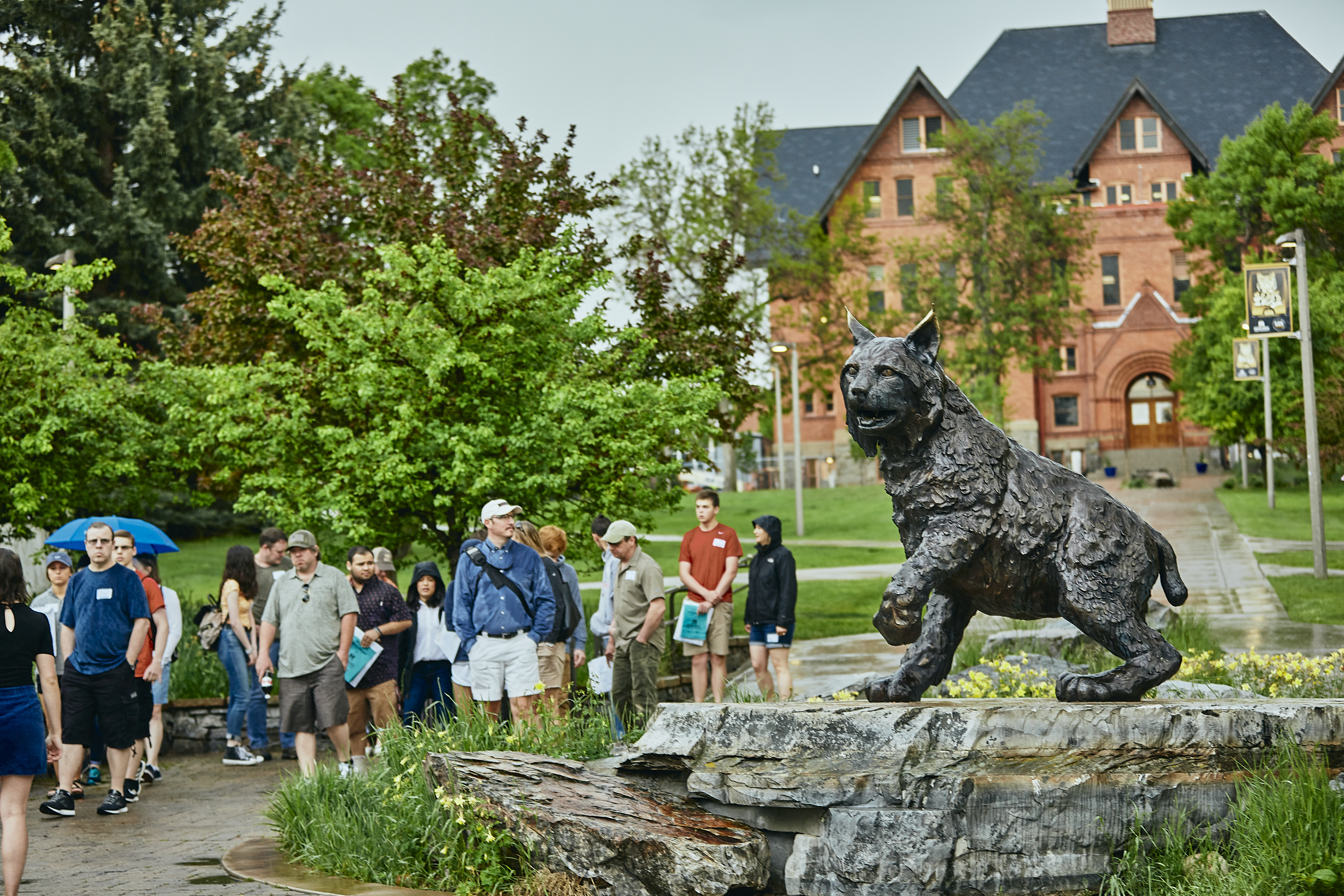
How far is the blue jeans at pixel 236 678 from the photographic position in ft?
36.4

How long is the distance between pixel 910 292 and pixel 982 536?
41405mm

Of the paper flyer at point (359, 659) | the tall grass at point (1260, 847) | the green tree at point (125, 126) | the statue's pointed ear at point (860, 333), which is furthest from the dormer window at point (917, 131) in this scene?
the tall grass at point (1260, 847)

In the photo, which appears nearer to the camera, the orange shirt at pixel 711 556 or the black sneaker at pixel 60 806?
the black sneaker at pixel 60 806

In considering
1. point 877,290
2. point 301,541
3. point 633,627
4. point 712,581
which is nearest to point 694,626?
point 712,581

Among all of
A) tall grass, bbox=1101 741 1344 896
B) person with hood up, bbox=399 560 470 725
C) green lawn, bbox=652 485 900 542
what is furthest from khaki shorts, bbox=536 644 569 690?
green lawn, bbox=652 485 900 542

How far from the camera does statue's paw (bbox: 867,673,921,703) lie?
600 centimetres

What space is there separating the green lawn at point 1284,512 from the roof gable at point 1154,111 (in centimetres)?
2004

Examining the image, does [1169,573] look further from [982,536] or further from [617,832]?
[617,832]

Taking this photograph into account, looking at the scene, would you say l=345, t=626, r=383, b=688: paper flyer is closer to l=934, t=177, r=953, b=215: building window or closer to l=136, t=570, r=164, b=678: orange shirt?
l=136, t=570, r=164, b=678: orange shirt

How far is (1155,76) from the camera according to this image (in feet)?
192

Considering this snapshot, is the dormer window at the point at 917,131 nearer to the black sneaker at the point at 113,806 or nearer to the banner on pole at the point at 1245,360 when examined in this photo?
the banner on pole at the point at 1245,360

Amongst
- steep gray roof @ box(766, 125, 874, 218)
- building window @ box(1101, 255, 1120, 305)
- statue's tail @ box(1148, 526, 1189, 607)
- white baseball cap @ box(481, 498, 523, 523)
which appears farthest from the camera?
steep gray roof @ box(766, 125, 874, 218)

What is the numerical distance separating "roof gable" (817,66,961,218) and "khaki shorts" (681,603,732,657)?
44.8 meters

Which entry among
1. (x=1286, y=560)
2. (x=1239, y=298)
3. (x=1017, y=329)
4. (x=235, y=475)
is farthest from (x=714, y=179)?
(x=235, y=475)
